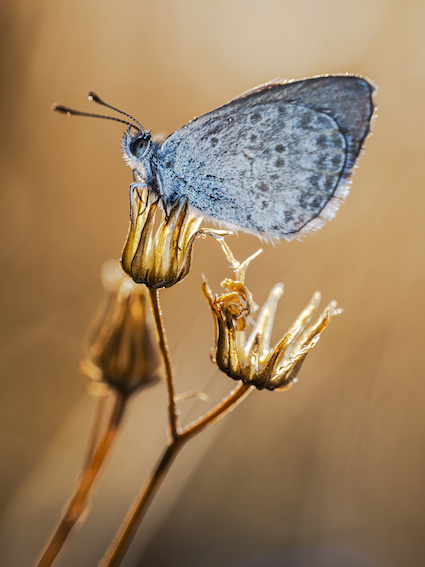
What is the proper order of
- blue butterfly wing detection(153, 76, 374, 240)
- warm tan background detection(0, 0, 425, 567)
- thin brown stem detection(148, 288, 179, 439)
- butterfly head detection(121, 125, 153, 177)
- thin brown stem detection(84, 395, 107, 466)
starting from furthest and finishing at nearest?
warm tan background detection(0, 0, 425, 567) → thin brown stem detection(84, 395, 107, 466) → butterfly head detection(121, 125, 153, 177) → blue butterfly wing detection(153, 76, 374, 240) → thin brown stem detection(148, 288, 179, 439)

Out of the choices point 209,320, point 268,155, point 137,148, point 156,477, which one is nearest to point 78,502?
point 156,477

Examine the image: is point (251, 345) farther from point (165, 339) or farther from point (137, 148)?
point (137, 148)

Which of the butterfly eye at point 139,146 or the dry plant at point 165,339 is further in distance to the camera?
the butterfly eye at point 139,146

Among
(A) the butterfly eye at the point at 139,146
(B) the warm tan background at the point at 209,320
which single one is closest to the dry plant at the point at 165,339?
(A) the butterfly eye at the point at 139,146

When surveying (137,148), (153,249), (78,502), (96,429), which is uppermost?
(137,148)

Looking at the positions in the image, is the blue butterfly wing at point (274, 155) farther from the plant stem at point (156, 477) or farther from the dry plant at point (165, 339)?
the plant stem at point (156, 477)

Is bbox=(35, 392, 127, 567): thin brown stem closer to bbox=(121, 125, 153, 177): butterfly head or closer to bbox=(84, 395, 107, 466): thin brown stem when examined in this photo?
bbox=(84, 395, 107, 466): thin brown stem

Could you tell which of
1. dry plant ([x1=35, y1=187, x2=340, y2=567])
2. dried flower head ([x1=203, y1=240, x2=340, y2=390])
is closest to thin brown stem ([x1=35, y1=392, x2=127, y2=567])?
dry plant ([x1=35, y1=187, x2=340, y2=567])
